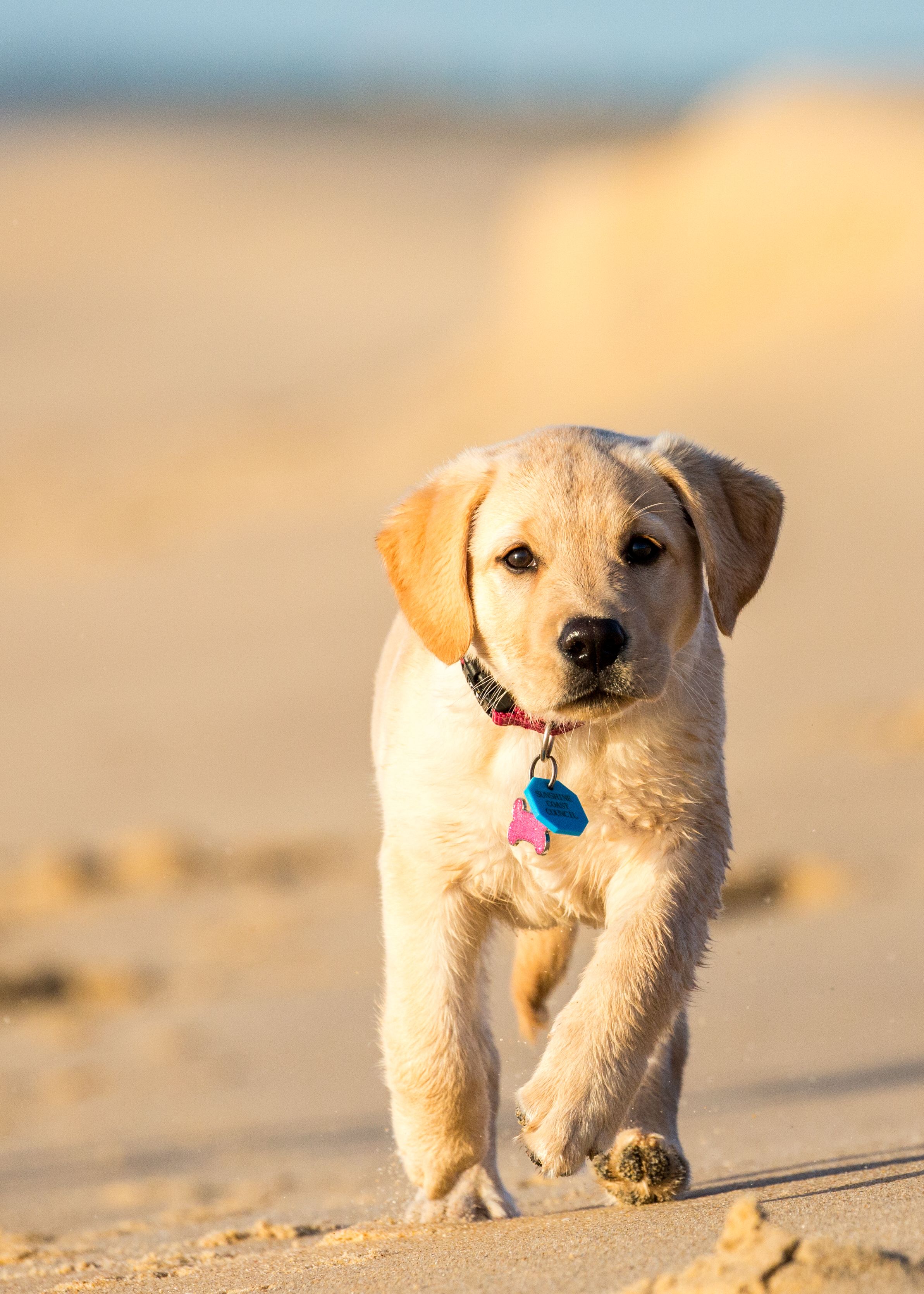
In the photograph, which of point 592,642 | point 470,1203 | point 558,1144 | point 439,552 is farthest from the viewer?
point 470,1203

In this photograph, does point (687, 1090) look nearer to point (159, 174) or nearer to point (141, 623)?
point (141, 623)

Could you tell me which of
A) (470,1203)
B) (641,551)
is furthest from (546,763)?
(470,1203)

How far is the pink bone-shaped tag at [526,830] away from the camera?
3842 mm

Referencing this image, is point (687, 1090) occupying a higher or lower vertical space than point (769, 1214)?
lower

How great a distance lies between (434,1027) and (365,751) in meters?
8.28

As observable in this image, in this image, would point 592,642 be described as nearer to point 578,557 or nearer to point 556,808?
point 578,557

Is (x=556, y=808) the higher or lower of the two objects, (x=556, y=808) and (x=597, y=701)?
the lower

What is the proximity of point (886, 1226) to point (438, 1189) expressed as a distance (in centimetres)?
140

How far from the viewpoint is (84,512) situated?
75.8 ft

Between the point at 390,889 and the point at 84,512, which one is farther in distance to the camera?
the point at 84,512

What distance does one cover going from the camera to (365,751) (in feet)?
40.4

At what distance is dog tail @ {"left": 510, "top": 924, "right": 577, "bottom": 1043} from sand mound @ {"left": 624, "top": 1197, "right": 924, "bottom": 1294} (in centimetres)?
189

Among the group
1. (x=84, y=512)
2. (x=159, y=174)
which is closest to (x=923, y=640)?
(x=84, y=512)

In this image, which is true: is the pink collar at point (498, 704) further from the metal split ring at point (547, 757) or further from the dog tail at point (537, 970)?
the dog tail at point (537, 970)
